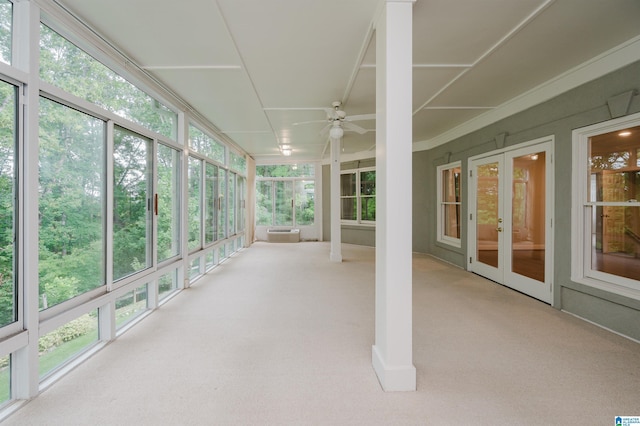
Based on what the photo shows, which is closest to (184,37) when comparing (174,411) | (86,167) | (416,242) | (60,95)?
(60,95)

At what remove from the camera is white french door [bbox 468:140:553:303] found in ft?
12.1

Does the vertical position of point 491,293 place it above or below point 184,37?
below

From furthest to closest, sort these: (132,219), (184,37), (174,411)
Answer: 1. (132,219)
2. (184,37)
3. (174,411)

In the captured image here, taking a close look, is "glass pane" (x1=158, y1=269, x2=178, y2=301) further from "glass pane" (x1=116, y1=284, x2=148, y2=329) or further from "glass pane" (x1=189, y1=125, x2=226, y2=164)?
"glass pane" (x1=189, y1=125, x2=226, y2=164)

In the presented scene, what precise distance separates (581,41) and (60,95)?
4419 mm

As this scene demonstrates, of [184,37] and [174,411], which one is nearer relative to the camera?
[174,411]

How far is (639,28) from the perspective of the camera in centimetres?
244

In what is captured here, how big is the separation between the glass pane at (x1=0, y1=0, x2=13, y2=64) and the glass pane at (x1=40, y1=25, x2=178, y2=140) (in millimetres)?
184

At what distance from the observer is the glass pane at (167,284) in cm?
387

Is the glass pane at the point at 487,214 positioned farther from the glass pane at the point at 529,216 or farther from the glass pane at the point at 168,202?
the glass pane at the point at 168,202

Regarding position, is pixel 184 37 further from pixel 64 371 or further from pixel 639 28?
pixel 639 28

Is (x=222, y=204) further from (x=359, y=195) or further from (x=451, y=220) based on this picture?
(x=451, y=220)

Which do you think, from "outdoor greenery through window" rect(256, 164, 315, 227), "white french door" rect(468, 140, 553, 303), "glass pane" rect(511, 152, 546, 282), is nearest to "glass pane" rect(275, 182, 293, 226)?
"outdoor greenery through window" rect(256, 164, 315, 227)

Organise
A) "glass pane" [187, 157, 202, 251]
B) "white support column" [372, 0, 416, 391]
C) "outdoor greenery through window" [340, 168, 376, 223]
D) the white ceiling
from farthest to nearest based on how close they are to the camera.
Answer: "outdoor greenery through window" [340, 168, 376, 223] → "glass pane" [187, 157, 202, 251] → the white ceiling → "white support column" [372, 0, 416, 391]
